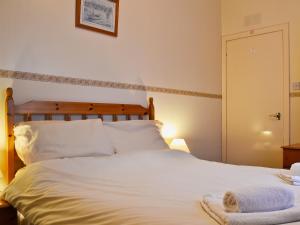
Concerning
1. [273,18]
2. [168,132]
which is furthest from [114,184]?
[273,18]

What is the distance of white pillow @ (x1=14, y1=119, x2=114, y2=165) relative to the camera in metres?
1.97

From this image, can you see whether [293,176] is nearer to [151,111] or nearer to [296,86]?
[151,111]

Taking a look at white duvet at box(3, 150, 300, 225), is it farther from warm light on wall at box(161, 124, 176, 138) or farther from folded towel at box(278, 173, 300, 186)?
warm light on wall at box(161, 124, 176, 138)

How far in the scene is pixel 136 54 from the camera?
3.07 metres

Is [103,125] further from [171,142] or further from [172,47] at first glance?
[172,47]

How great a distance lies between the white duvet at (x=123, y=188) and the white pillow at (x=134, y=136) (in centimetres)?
22

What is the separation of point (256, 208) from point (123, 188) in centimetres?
69

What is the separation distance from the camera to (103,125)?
2473 mm

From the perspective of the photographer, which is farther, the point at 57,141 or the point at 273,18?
the point at 273,18

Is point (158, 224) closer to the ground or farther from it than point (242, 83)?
closer to the ground

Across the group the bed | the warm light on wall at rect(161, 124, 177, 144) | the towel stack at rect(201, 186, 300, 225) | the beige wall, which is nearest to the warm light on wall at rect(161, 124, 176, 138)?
the warm light on wall at rect(161, 124, 177, 144)

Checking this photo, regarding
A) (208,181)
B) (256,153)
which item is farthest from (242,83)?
(208,181)

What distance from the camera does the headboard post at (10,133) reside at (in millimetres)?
2049

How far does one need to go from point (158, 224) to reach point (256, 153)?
320cm
